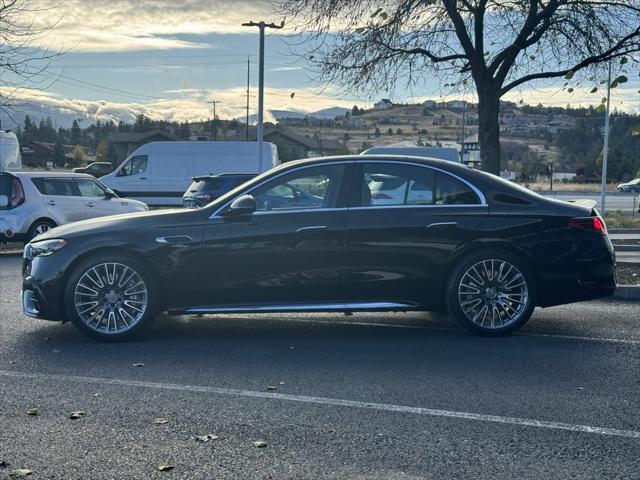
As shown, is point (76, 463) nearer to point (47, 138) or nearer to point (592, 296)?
point (592, 296)

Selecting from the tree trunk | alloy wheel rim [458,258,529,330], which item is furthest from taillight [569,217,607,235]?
the tree trunk

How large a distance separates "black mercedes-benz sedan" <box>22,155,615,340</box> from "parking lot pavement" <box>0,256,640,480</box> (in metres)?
0.35

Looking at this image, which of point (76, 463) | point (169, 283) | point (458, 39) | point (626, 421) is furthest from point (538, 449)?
point (458, 39)

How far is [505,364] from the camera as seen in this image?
6.34 metres

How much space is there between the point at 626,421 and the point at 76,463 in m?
3.33

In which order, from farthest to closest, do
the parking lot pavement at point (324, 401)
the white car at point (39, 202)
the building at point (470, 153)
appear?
the building at point (470, 153), the white car at point (39, 202), the parking lot pavement at point (324, 401)

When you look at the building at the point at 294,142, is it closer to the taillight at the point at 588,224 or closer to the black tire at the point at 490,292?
the taillight at the point at 588,224

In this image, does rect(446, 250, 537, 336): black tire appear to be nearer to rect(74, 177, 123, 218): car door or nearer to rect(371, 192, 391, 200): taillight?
rect(371, 192, 391, 200): taillight

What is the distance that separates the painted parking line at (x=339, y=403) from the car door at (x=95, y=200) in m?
10.6

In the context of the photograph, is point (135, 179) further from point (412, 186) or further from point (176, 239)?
point (412, 186)

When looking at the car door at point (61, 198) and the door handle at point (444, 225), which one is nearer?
the door handle at point (444, 225)

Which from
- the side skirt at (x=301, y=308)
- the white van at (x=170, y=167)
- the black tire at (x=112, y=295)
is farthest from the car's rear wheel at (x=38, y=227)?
the white van at (x=170, y=167)

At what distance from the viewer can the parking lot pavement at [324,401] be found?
165 inches

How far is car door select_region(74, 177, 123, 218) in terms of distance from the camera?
16.2 metres
